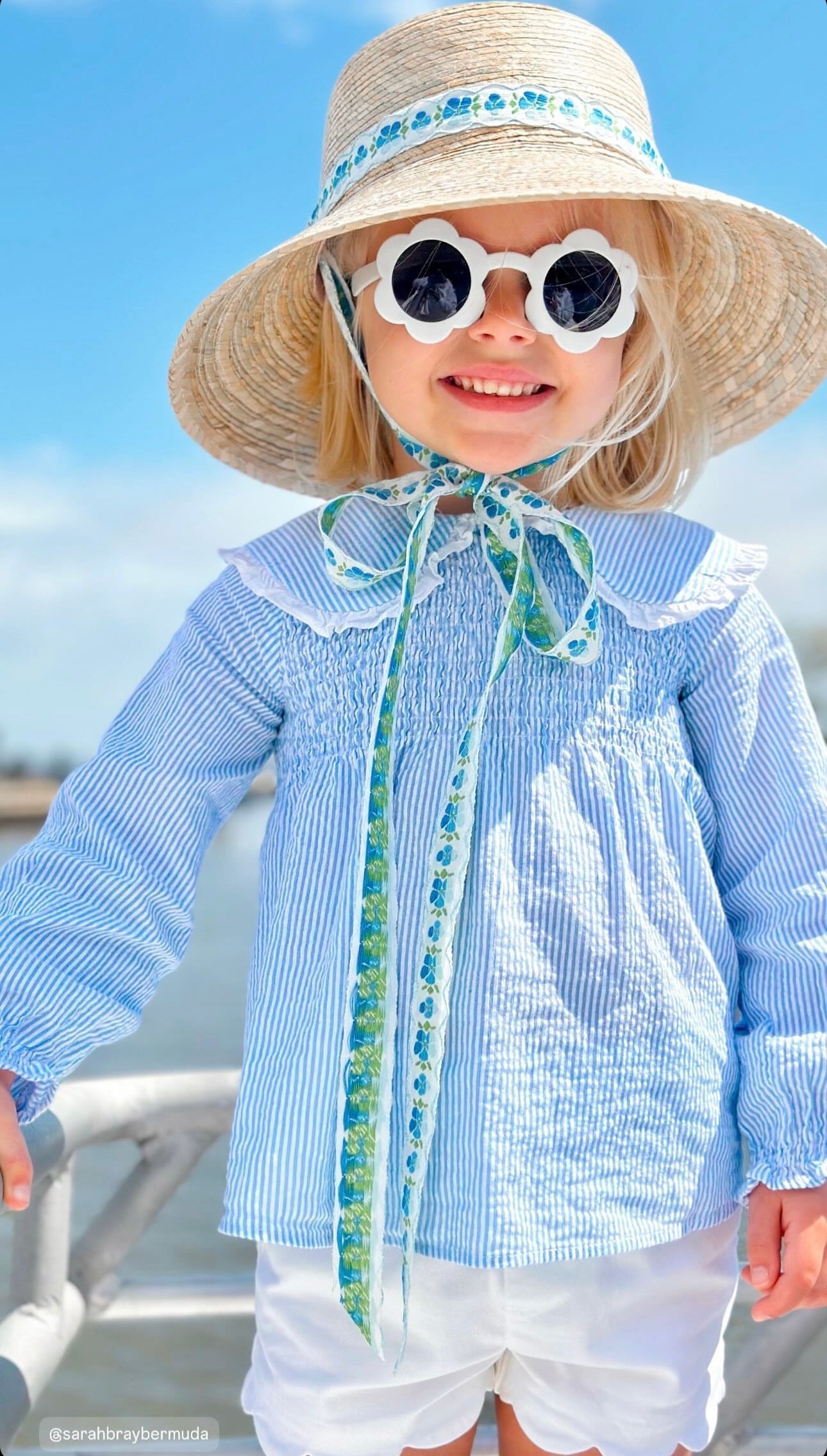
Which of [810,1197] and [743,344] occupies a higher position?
[743,344]

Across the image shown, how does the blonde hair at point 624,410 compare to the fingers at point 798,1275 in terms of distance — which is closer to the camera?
the fingers at point 798,1275

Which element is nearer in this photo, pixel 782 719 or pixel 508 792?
pixel 508 792

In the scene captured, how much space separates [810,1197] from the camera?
1120 millimetres

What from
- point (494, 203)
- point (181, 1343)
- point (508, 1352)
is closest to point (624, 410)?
point (494, 203)

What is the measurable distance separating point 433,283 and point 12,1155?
0.81 m

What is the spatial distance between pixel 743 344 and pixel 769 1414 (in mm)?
1819

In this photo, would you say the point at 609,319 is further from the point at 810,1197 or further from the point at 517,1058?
the point at 810,1197

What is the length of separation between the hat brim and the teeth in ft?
0.47

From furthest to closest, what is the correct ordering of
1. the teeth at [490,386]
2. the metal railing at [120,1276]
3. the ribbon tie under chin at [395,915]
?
the metal railing at [120,1276], the teeth at [490,386], the ribbon tie under chin at [395,915]

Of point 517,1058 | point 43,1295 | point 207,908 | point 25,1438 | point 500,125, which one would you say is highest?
point 500,125

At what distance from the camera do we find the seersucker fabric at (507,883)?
1.12 metres

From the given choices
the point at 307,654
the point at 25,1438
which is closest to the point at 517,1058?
the point at 307,654

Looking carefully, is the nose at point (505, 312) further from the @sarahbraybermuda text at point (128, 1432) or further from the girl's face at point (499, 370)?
the @sarahbraybermuda text at point (128, 1432)

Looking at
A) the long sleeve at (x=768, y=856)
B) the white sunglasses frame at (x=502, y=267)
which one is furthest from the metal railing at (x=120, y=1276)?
the white sunglasses frame at (x=502, y=267)
